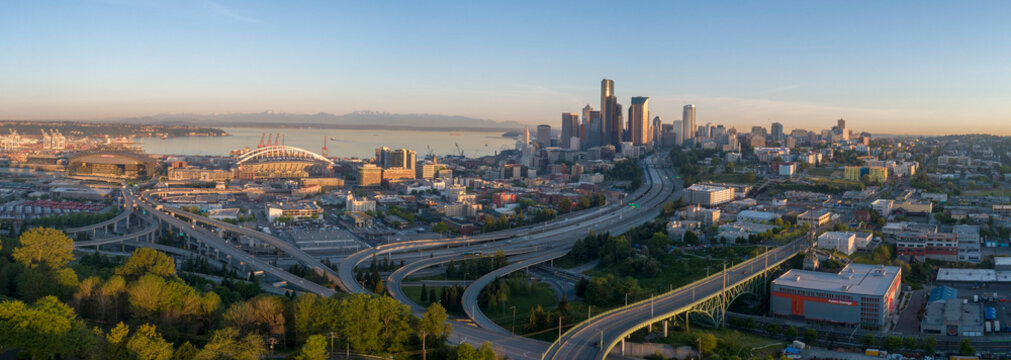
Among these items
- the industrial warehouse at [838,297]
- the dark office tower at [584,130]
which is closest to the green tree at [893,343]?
the industrial warehouse at [838,297]

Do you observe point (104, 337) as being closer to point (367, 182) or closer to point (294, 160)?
point (367, 182)

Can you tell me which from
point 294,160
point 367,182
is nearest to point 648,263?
point 367,182

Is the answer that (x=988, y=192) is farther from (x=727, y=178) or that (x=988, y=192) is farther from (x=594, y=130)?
(x=594, y=130)

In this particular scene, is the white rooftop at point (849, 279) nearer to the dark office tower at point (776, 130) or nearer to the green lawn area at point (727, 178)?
the green lawn area at point (727, 178)

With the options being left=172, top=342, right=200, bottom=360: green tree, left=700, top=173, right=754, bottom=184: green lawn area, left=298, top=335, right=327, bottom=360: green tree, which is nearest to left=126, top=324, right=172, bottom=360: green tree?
left=172, top=342, right=200, bottom=360: green tree

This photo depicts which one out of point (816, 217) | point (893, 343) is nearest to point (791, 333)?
point (893, 343)

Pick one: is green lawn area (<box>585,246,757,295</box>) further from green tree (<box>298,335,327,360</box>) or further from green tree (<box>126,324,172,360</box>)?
green tree (<box>126,324,172,360</box>)

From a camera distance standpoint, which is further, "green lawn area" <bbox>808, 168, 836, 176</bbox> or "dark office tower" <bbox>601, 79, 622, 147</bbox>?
"dark office tower" <bbox>601, 79, 622, 147</bbox>
